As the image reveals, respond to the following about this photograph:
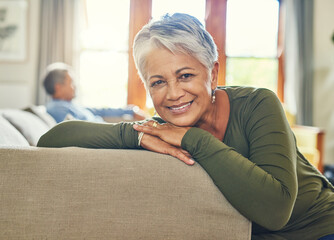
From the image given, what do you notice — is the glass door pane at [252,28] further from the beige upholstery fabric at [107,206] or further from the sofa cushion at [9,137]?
the beige upholstery fabric at [107,206]

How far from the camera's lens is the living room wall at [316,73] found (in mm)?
5191

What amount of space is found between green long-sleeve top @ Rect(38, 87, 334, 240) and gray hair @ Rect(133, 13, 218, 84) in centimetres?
20

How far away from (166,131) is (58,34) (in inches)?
176

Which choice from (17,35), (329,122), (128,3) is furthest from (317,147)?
(17,35)

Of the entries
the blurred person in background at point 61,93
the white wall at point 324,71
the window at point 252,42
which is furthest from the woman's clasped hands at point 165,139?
the white wall at point 324,71

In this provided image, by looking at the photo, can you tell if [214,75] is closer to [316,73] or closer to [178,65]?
[178,65]

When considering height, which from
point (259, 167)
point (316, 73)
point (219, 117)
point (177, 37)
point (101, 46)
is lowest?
point (259, 167)

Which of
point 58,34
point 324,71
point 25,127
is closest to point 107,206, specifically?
point 25,127

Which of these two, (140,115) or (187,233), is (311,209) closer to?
(187,233)

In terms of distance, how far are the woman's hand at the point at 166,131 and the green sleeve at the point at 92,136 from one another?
34 mm

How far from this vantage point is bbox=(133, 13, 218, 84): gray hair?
1034 mm

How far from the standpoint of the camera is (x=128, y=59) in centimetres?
550

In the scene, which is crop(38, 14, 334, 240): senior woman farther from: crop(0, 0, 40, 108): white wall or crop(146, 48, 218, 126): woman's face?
crop(0, 0, 40, 108): white wall

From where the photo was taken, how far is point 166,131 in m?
1.04
